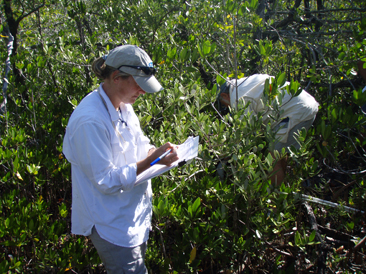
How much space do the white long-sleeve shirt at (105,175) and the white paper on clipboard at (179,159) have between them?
0.08 metres

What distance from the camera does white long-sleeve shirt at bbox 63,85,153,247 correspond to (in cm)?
153

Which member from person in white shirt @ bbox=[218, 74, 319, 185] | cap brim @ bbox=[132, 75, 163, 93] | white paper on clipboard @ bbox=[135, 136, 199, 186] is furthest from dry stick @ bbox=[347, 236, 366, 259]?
cap brim @ bbox=[132, 75, 163, 93]

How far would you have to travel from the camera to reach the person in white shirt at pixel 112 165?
1.54 meters

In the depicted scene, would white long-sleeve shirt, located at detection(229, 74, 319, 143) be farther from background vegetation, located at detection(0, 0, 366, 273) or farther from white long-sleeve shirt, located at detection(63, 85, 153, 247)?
white long-sleeve shirt, located at detection(63, 85, 153, 247)

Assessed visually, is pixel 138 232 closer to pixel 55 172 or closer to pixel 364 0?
pixel 55 172

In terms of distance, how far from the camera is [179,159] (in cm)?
178

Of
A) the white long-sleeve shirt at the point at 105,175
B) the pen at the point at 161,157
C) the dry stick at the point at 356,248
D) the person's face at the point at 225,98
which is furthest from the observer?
the person's face at the point at 225,98

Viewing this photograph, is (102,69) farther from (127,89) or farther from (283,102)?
(283,102)

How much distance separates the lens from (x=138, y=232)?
172cm

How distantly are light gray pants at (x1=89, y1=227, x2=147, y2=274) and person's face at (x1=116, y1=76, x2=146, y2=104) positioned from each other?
0.77 metres

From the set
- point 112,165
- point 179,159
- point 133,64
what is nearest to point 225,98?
point 179,159

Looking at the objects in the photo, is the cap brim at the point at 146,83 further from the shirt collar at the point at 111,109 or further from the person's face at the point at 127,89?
the shirt collar at the point at 111,109

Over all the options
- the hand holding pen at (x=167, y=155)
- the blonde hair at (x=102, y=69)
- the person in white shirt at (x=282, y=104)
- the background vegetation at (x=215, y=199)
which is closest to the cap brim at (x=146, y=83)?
the blonde hair at (x=102, y=69)

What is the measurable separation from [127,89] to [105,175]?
513 mm
